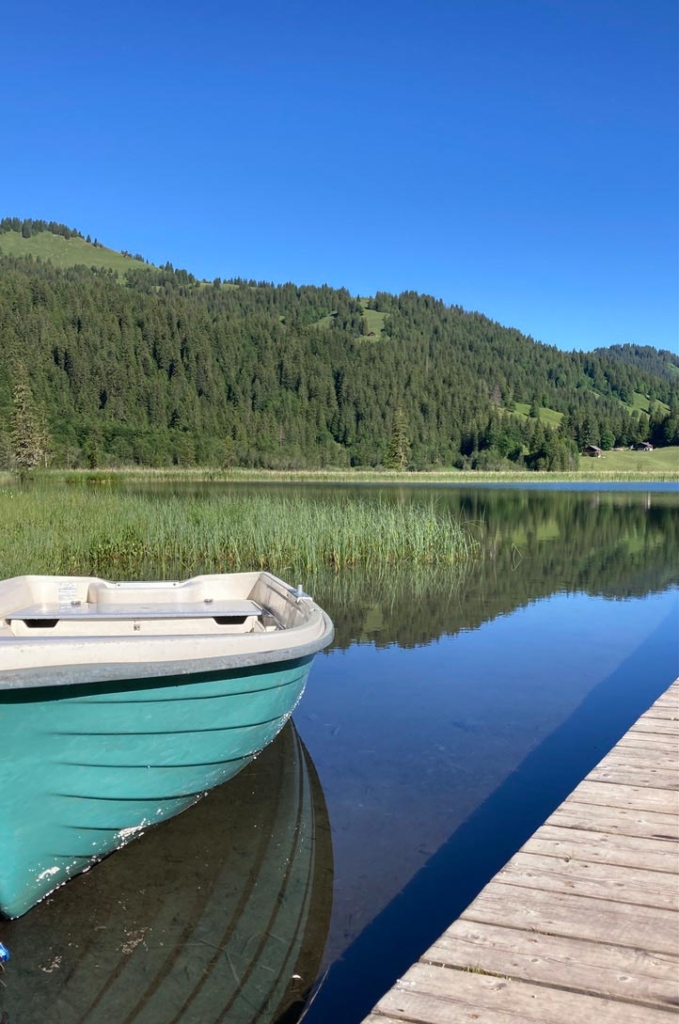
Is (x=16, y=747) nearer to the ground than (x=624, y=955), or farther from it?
farther from it

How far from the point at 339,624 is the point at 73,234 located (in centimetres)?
20851

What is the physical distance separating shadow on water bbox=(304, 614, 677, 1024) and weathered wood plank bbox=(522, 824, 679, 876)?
0.70 m

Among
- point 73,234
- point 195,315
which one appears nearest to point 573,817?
point 195,315

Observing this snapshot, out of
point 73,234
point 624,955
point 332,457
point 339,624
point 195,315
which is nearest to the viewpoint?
point 624,955

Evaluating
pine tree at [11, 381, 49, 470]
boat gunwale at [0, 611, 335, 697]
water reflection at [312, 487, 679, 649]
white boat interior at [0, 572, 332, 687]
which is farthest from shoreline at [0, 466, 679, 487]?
boat gunwale at [0, 611, 335, 697]

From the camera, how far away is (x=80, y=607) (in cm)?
598

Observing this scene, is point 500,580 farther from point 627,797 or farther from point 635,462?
point 635,462

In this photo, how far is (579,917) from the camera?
8.86 ft

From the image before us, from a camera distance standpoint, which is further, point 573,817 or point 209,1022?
point 573,817

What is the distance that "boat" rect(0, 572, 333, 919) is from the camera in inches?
125

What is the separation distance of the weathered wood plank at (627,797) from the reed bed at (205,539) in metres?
9.85

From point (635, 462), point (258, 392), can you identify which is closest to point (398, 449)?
point (258, 392)

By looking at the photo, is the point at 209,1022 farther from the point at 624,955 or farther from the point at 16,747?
the point at 624,955

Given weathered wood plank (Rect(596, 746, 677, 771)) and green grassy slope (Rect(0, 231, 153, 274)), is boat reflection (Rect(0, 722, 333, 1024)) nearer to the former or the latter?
weathered wood plank (Rect(596, 746, 677, 771))
